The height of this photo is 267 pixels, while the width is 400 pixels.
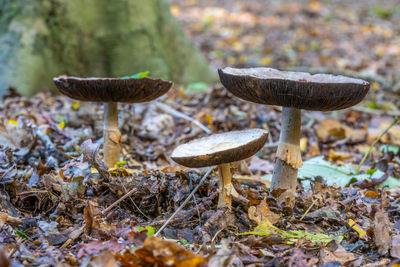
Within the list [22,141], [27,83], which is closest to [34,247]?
[22,141]

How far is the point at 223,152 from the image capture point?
217 cm

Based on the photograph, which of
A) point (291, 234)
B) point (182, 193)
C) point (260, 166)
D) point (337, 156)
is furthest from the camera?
point (337, 156)

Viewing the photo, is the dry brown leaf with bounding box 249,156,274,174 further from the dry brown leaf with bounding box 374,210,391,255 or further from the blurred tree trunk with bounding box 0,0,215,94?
the blurred tree trunk with bounding box 0,0,215,94

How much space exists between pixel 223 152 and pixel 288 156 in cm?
81

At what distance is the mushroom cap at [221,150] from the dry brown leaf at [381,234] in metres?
Answer: 0.84

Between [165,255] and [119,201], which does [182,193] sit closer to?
[119,201]

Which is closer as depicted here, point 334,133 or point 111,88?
point 111,88

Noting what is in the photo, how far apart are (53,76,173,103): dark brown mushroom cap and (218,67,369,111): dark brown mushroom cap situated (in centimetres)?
65

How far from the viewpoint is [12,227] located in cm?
227

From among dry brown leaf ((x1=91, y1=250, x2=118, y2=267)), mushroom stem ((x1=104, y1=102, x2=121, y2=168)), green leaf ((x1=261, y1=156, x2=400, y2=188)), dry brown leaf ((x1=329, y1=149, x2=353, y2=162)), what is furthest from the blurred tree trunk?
dry brown leaf ((x1=91, y1=250, x2=118, y2=267))

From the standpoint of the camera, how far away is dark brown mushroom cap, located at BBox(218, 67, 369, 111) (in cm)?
228

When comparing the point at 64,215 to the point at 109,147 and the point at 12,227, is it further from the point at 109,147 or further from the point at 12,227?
the point at 109,147

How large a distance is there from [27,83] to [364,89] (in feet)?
15.1

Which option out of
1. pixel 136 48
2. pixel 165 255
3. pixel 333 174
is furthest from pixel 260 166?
pixel 136 48
